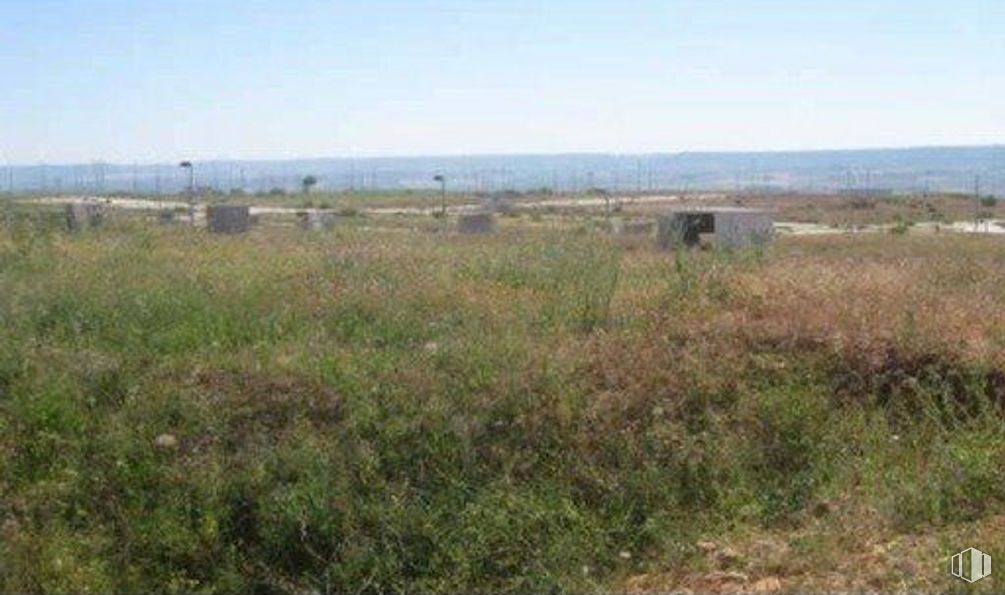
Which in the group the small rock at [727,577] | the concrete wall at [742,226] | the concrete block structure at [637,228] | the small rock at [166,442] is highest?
the concrete wall at [742,226]

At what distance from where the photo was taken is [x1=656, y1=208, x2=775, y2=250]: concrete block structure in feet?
65.9

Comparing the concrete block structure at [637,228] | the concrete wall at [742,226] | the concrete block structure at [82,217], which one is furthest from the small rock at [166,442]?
the concrete block structure at [637,228]

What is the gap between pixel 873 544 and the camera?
→ 247 inches

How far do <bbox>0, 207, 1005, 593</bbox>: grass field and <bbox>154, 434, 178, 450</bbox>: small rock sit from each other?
2 centimetres

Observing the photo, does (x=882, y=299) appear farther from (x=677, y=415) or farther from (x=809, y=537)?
(x=809, y=537)

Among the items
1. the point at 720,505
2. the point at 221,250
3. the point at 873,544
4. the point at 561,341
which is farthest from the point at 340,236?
the point at 873,544

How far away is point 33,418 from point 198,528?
2.06 meters

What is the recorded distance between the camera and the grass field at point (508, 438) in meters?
6.89

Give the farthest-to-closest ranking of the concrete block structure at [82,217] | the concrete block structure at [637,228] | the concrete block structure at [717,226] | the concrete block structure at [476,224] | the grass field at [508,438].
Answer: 1. the concrete block structure at [476,224]
2. the concrete block structure at [637,228]
3. the concrete block structure at [82,217]
4. the concrete block structure at [717,226]
5. the grass field at [508,438]

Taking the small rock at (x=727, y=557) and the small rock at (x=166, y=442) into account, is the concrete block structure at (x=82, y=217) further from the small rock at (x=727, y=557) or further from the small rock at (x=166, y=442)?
the small rock at (x=727, y=557)

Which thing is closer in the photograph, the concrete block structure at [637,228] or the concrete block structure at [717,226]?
the concrete block structure at [717,226]

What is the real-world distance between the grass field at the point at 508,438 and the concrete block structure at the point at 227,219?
14.3 meters

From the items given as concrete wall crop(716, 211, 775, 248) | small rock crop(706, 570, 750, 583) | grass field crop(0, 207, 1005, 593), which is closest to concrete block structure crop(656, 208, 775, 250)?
concrete wall crop(716, 211, 775, 248)

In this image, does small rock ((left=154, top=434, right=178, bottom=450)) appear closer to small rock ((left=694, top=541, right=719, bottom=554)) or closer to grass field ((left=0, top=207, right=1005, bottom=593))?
grass field ((left=0, top=207, right=1005, bottom=593))
